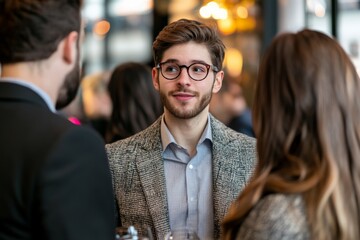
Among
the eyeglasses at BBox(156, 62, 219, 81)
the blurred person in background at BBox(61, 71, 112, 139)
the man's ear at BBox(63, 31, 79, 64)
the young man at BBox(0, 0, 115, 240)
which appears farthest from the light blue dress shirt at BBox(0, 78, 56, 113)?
the blurred person in background at BBox(61, 71, 112, 139)

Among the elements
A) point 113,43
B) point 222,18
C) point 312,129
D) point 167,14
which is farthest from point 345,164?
point 113,43

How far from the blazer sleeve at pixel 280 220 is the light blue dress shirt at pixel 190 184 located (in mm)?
884

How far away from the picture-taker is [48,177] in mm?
1929

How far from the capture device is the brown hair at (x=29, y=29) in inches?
80.3

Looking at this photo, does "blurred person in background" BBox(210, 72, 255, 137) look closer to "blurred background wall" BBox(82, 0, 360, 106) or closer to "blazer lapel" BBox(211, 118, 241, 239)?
"blurred background wall" BBox(82, 0, 360, 106)

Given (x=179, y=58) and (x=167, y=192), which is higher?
(x=179, y=58)

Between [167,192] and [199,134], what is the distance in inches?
10.8

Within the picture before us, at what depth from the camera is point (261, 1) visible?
947 centimetres

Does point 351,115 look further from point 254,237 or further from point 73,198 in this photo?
point 73,198

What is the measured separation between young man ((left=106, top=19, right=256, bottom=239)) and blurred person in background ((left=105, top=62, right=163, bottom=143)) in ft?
4.01

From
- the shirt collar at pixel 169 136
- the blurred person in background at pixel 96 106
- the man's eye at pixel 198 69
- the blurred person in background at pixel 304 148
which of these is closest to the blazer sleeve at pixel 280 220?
the blurred person in background at pixel 304 148

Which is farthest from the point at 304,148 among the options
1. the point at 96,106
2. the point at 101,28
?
the point at 101,28

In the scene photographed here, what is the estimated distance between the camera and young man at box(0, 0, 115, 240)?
1.94 metres

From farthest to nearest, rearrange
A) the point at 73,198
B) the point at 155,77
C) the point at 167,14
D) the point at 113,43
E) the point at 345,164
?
the point at 113,43, the point at 167,14, the point at 155,77, the point at 345,164, the point at 73,198
